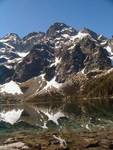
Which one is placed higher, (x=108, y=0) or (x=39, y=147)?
(x=108, y=0)

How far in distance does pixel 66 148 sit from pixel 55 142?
13.8ft

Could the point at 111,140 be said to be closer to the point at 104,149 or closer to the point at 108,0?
the point at 104,149

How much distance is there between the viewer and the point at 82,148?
44500mm

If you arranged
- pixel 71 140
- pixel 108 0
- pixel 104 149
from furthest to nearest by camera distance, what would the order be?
pixel 71 140
pixel 104 149
pixel 108 0

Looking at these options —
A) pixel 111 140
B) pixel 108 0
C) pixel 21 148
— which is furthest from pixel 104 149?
pixel 108 0

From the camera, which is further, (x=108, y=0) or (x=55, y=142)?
(x=55, y=142)

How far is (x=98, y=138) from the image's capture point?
169 feet

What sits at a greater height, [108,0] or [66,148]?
[108,0]

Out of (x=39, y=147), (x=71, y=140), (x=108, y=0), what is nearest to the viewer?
(x=108, y=0)

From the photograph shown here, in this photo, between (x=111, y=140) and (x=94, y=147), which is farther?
(x=111, y=140)

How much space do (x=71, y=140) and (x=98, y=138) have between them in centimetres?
397

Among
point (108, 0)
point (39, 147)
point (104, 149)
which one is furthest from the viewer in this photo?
point (39, 147)

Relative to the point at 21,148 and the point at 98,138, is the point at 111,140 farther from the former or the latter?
the point at 21,148

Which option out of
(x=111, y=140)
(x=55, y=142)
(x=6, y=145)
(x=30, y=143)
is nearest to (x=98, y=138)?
(x=111, y=140)
